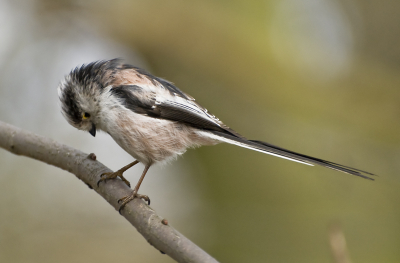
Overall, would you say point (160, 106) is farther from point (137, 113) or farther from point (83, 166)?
point (83, 166)

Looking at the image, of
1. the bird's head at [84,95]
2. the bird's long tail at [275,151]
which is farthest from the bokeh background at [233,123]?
the bird's long tail at [275,151]

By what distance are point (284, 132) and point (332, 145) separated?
2.03 ft

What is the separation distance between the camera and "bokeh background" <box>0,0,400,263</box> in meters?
4.12

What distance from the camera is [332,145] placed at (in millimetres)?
4301

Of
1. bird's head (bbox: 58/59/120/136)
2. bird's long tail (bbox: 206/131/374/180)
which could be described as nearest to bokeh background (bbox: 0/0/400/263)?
bird's head (bbox: 58/59/120/136)

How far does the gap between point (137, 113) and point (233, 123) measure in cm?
221

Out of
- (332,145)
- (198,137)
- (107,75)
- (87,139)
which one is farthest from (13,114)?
(332,145)

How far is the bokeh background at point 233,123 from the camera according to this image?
4125mm

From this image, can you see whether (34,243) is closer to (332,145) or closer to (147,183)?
(147,183)

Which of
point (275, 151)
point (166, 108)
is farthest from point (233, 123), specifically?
point (275, 151)

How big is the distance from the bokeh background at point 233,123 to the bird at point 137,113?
1.82 meters

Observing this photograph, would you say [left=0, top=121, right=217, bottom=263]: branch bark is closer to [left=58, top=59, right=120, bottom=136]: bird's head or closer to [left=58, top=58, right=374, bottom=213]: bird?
[left=58, top=58, right=374, bottom=213]: bird

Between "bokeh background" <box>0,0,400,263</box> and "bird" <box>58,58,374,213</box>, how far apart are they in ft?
5.98

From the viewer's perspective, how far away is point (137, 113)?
8.58 feet
